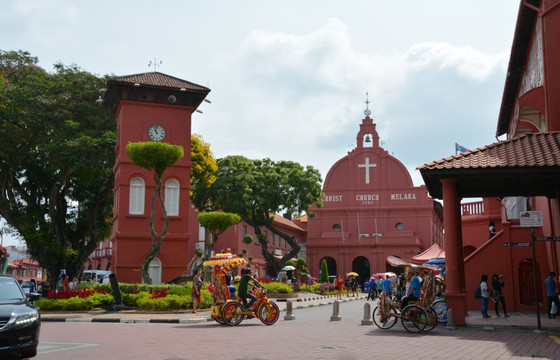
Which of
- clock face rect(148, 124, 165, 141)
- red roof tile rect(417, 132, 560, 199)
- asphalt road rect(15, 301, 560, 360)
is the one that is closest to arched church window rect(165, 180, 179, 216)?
clock face rect(148, 124, 165, 141)

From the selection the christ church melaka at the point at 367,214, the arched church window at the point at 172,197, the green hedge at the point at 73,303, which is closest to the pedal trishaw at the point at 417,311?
the green hedge at the point at 73,303

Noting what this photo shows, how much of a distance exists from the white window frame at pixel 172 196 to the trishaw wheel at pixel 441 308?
17361mm

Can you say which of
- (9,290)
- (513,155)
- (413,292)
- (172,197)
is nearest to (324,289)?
(172,197)

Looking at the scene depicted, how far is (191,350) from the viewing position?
10508mm

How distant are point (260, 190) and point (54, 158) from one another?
678 inches

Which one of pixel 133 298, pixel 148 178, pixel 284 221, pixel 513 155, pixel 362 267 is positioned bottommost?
pixel 133 298

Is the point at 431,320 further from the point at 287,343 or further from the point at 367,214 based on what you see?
the point at 367,214

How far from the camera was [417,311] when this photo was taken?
552 inches

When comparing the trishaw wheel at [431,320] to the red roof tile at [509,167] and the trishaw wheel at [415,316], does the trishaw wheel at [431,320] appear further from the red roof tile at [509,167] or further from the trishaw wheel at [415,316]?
the red roof tile at [509,167]

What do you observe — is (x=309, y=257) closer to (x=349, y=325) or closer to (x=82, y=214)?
(x=82, y=214)

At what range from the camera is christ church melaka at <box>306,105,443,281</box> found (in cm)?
5500

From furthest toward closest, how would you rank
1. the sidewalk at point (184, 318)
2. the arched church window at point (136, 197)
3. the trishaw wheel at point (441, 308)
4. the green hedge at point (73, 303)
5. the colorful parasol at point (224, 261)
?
1. the arched church window at point (136, 197)
2. the green hedge at point (73, 303)
3. the colorful parasol at point (224, 261)
4. the trishaw wheel at point (441, 308)
5. the sidewalk at point (184, 318)

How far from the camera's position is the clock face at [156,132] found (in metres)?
30.4

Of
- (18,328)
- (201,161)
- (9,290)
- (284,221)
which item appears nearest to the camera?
(18,328)
